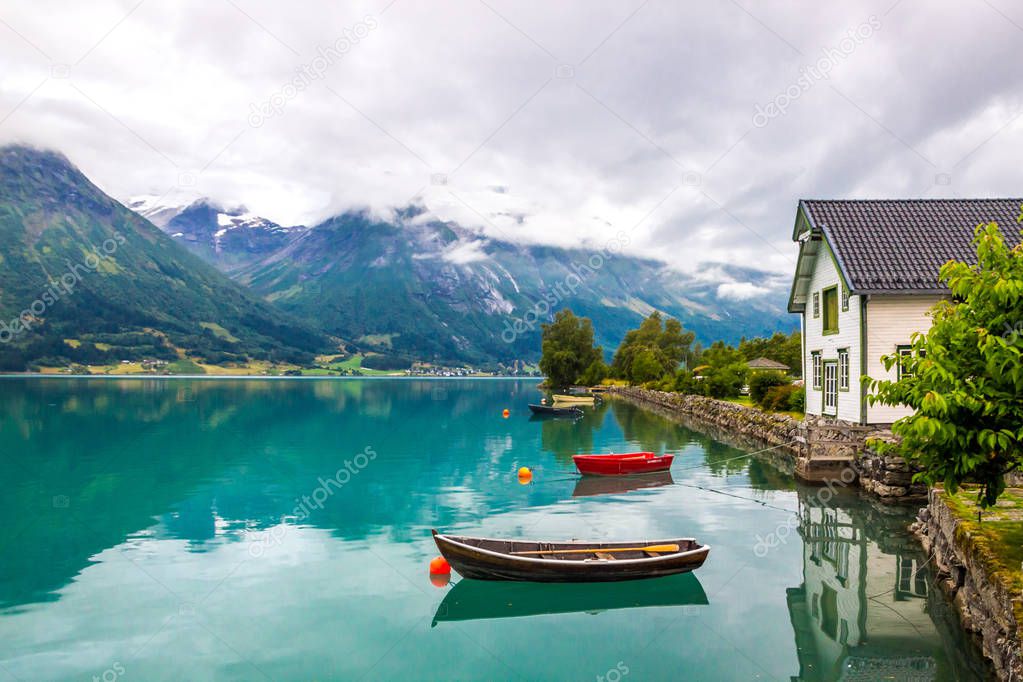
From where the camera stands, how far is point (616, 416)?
73.9 m

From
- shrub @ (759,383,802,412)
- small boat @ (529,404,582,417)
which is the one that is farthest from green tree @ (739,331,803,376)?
shrub @ (759,383,802,412)

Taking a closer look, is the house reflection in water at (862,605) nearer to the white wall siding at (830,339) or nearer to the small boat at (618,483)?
the white wall siding at (830,339)

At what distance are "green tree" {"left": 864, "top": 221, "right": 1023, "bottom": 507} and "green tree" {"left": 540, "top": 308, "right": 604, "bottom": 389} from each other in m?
115

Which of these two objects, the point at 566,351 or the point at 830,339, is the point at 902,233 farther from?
the point at 566,351

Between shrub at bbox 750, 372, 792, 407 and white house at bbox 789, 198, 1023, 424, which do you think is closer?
white house at bbox 789, 198, 1023, 424

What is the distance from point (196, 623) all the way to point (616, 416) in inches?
2417

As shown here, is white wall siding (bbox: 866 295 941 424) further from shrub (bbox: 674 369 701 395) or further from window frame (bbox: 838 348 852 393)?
shrub (bbox: 674 369 701 395)

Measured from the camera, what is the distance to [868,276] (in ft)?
99.5

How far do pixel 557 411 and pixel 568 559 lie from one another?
2326 inches

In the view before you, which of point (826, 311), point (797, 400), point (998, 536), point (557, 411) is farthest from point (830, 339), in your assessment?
point (557, 411)

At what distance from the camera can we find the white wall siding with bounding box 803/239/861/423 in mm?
30641

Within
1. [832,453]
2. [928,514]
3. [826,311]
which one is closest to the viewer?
[928,514]

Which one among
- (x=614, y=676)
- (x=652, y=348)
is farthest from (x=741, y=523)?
(x=652, y=348)

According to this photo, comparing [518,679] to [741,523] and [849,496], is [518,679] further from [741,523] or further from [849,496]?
[849,496]
